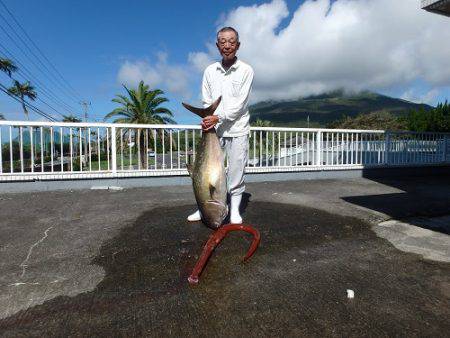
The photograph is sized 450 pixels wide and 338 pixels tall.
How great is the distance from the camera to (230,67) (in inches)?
130

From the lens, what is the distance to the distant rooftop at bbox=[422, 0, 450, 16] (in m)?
4.87

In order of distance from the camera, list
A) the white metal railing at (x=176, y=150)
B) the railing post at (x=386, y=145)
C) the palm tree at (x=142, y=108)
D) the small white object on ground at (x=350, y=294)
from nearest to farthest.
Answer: the small white object on ground at (x=350, y=294), the white metal railing at (x=176, y=150), the railing post at (x=386, y=145), the palm tree at (x=142, y=108)

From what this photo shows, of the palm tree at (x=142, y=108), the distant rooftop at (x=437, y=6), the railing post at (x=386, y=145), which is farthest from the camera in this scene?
the palm tree at (x=142, y=108)

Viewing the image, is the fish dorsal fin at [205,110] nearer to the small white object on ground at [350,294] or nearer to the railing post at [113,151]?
the small white object on ground at [350,294]

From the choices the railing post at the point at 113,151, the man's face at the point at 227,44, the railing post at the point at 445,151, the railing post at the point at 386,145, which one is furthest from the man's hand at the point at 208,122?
the railing post at the point at 445,151

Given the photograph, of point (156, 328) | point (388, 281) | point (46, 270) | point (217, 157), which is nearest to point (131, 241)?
point (46, 270)

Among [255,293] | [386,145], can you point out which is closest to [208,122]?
[255,293]

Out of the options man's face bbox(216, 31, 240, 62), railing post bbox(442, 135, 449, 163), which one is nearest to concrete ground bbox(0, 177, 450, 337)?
man's face bbox(216, 31, 240, 62)

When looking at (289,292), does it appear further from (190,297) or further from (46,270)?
(46,270)

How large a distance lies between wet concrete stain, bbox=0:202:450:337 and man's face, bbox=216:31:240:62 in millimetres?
1922

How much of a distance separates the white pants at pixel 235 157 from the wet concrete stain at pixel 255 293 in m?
0.65

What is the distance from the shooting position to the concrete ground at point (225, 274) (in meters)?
1.79

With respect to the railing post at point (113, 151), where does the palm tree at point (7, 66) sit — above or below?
above

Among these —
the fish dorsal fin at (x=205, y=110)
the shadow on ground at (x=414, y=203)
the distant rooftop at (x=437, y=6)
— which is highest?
the distant rooftop at (x=437, y=6)
